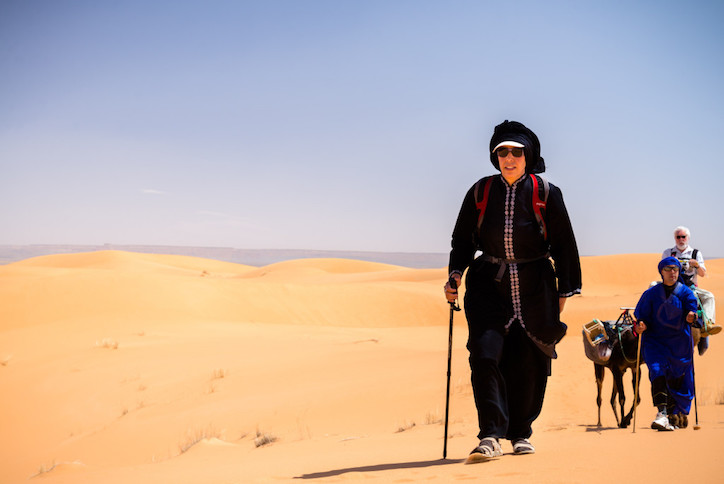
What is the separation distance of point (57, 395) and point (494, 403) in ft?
33.1

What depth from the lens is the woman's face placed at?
4621 mm

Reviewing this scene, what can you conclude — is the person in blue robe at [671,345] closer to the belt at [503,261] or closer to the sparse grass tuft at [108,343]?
the belt at [503,261]

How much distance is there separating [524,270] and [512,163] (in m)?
0.79

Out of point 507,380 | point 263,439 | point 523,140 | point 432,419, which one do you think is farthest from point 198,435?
point 523,140

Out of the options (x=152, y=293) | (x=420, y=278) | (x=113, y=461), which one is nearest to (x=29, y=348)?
(x=152, y=293)

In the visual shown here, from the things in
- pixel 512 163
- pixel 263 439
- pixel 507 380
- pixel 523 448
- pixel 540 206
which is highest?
pixel 512 163

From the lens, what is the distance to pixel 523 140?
15.3ft

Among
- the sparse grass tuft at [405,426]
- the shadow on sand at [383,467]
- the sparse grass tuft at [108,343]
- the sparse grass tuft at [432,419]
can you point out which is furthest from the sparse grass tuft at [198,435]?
the sparse grass tuft at [108,343]

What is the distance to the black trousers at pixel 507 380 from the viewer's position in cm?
432

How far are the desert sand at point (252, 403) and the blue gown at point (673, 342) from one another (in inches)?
19.2

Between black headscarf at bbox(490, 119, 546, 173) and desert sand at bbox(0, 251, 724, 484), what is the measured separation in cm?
205

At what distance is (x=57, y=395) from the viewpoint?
1176cm

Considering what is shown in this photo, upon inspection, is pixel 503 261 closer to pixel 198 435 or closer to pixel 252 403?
pixel 198 435

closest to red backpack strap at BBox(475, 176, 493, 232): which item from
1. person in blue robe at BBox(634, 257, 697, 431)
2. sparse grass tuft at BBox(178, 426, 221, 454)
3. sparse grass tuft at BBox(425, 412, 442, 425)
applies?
person in blue robe at BBox(634, 257, 697, 431)
